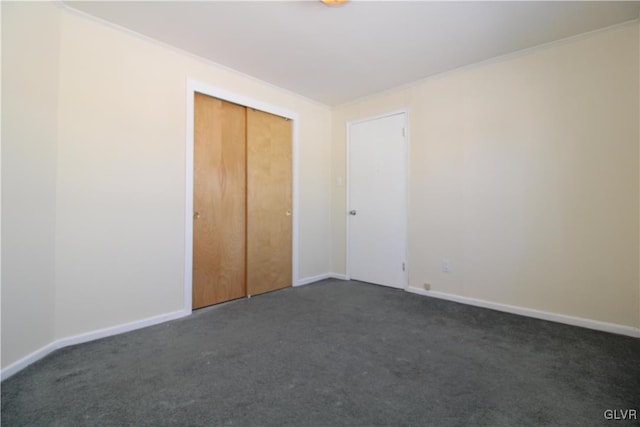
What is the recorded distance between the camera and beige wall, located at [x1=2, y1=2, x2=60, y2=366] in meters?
1.70

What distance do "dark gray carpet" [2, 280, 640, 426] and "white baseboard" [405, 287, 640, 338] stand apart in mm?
92

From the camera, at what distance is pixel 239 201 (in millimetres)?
3242

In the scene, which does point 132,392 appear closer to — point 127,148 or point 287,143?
point 127,148

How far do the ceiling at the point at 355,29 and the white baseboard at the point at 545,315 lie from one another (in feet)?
7.60

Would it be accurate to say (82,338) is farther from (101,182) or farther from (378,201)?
(378,201)

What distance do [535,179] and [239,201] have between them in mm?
2853

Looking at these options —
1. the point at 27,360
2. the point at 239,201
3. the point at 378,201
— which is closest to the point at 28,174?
the point at 27,360

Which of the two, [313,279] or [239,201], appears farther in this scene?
[313,279]

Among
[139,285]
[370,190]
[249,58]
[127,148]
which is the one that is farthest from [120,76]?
[370,190]

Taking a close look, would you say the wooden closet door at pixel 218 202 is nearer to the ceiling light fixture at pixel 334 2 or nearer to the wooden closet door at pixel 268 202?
the wooden closet door at pixel 268 202

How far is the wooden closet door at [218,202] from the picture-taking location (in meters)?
2.87

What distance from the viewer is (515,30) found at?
7.78 ft

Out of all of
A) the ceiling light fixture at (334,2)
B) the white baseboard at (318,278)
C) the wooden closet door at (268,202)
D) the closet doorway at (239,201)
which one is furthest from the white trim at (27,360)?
the ceiling light fixture at (334,2)

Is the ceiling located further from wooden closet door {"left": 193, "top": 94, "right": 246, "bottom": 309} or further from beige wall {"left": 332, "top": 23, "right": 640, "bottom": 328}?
wooden closet door {"left": 193, "top": 94, "right": 246, "bottom": 309}
